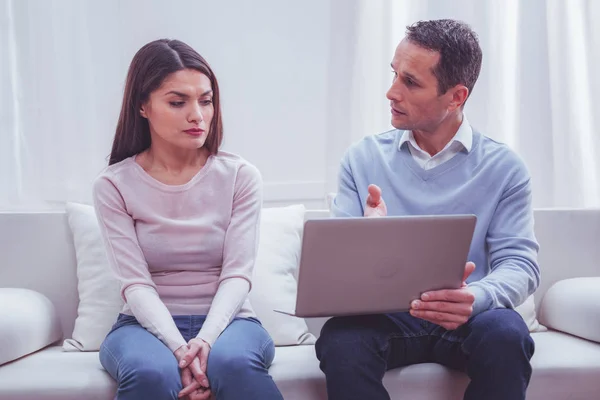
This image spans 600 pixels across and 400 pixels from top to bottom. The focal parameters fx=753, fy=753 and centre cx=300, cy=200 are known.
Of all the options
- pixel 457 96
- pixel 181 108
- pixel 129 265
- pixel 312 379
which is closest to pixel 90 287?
pixel 129 265

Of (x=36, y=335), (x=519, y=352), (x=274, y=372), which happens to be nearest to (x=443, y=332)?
(x=519, y=352)

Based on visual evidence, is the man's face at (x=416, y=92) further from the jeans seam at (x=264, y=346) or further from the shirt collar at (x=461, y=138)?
the jeans seam at (x=264, y=346)

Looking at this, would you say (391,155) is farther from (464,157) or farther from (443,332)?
(443,332)

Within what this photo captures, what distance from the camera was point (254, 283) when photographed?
1887 mm

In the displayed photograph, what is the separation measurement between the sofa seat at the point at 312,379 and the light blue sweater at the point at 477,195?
0.61 ft

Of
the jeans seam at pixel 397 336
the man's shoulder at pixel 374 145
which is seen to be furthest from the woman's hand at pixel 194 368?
the man's shoulder at pixel 374 145

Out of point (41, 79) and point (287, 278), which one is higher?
point (41, 79)

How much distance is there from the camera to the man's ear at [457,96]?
1.76 metres

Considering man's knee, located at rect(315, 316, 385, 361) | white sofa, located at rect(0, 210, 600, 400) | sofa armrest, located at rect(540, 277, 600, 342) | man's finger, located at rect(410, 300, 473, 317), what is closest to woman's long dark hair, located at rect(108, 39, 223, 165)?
white sofa, located at rect(0, 210, 600, 400)

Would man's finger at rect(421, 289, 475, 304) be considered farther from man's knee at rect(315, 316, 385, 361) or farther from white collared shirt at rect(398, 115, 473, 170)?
white collared shirt at rect(398, 115, 473, 170)

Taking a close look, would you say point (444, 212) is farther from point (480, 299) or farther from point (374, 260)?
point (374, 260)

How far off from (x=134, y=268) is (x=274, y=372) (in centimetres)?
37

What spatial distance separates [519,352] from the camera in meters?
1.39

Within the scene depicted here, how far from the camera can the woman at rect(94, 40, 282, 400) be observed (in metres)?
1.58
